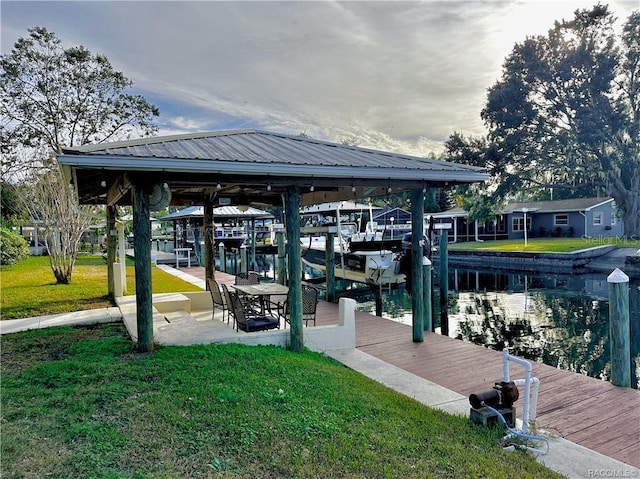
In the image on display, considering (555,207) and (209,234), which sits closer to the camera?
(209,234)

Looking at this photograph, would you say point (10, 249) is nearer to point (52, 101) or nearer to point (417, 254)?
point (52, 101)

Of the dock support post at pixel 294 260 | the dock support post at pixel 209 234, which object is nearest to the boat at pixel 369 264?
the dock support post at pixel 209 234

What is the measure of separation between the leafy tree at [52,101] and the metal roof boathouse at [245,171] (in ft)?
51.3

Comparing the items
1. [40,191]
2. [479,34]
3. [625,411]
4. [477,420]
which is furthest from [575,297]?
[40,191]

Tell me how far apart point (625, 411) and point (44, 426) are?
5.43m

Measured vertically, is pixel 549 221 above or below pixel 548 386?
above

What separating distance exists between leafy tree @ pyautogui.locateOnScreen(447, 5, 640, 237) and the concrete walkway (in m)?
27.5

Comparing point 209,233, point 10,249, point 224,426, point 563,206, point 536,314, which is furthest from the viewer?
point 563,206

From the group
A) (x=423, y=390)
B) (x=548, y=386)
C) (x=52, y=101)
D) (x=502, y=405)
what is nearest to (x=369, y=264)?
(x=548, y=386)

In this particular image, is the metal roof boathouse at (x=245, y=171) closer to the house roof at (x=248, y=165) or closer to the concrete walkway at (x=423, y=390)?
the house roof at (x=248, y=165)

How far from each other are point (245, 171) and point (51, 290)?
29.9 feet

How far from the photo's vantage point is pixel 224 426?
3539mm

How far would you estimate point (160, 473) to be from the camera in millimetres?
2879

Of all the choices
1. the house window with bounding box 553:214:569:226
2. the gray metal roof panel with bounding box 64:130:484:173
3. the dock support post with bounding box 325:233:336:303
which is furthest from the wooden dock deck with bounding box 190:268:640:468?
the house window with bounding box 553:214:569:226
